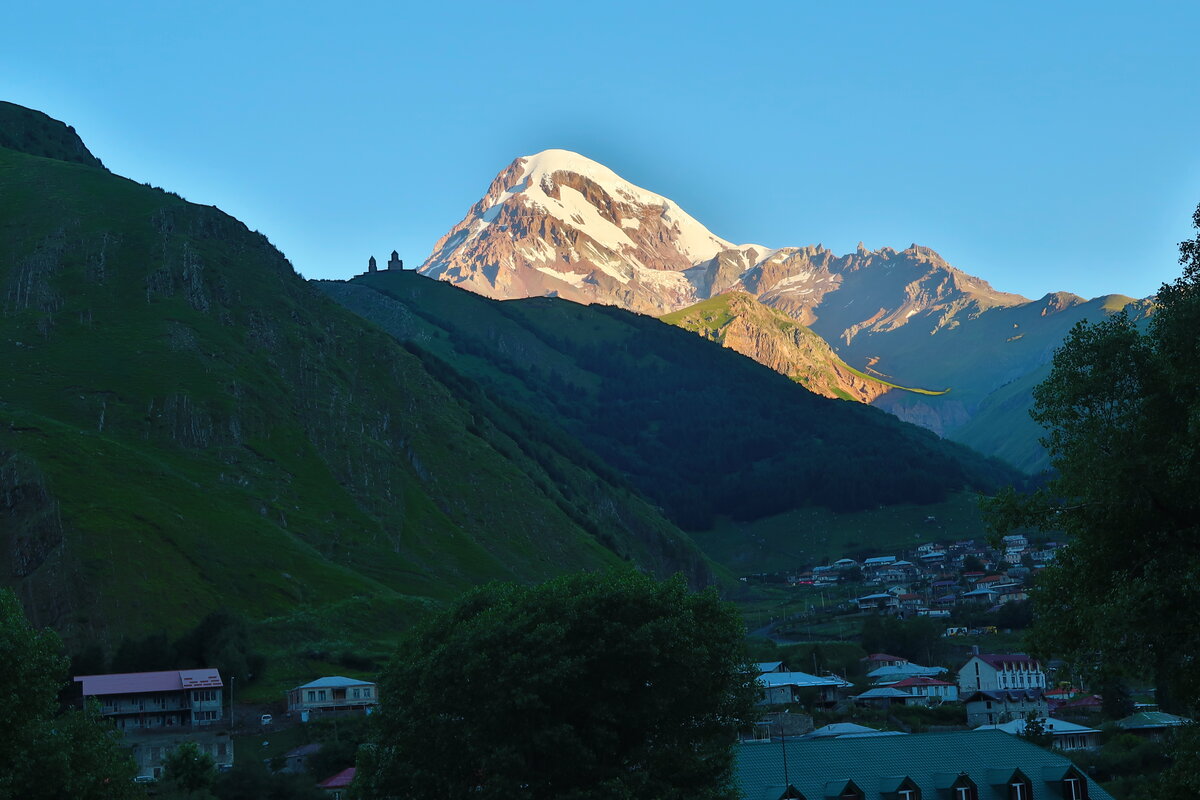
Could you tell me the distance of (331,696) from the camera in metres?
140

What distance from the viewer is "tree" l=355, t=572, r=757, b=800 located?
53906 millimetres

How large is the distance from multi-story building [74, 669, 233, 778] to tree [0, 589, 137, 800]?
69.0m

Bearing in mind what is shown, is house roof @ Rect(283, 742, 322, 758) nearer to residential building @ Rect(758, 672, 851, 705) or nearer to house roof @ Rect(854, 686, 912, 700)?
residential building @ Rect(758, 672, 851, 705)

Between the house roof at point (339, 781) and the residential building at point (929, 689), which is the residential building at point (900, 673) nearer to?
the residential building at point (929, 689)

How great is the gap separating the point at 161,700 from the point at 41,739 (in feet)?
275

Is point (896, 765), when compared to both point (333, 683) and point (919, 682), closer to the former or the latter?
point (919, 682)

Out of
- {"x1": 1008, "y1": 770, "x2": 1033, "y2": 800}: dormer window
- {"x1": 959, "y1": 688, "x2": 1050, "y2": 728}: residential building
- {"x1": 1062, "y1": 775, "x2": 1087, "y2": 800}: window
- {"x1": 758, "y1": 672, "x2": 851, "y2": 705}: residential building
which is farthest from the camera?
{"x1": 758, "y1": 672, "x2": 851, "y2": 705}: residential building

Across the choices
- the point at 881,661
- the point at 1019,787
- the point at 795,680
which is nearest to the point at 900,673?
the point at 881,661

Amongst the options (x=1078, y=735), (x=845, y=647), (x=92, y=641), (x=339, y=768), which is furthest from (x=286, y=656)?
(x=1078, y=735)

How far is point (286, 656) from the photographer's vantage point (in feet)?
520

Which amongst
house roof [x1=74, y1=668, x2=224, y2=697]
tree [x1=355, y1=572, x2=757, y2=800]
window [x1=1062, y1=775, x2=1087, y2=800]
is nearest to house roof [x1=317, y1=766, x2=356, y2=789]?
house roof [x1=74, y1=668, x2=224, y2=697]

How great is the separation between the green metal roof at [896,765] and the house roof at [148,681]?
76.6 meters

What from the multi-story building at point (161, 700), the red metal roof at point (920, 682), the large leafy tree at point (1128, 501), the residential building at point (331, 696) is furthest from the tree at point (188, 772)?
the red metal roof at point (920, 682)

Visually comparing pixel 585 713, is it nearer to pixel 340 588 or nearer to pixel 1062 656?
pixel 1062 656
